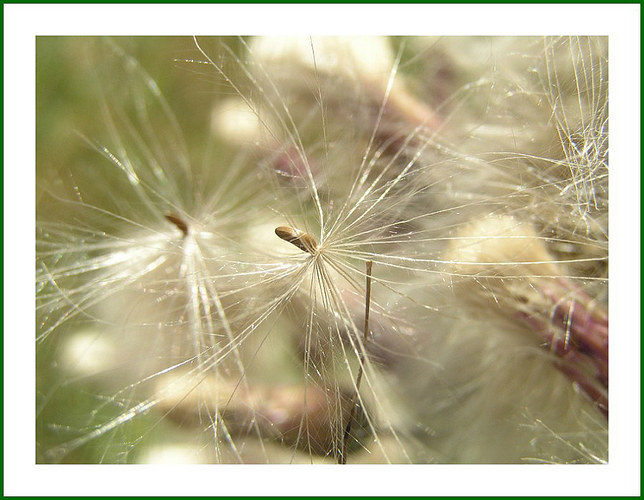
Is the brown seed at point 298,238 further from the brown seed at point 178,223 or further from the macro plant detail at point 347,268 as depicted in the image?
the brown seed at point 178,223

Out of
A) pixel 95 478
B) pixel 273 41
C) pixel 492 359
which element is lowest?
pixel 95 478

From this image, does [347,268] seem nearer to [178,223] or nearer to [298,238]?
[298,238]

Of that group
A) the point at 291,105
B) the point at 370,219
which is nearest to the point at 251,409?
the point at 370,219

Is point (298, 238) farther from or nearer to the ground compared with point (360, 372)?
farther from the ground

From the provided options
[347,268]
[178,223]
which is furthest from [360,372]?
[178,223]

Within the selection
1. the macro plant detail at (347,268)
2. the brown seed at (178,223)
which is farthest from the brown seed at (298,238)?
the brown seed at (178,223)

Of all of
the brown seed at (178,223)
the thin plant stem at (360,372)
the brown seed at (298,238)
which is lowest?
the thin plant stem at (360,372)

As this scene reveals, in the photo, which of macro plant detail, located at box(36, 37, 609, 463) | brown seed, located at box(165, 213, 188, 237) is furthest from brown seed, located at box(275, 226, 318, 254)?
brown seed, located at box(165, 213, 188, 237)

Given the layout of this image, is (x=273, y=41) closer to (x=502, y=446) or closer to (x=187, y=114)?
(x=187, y=114)
